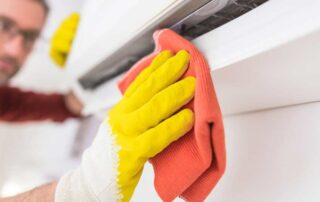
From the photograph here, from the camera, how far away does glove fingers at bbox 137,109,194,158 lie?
38 centimetres

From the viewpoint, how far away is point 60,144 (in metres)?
1.57

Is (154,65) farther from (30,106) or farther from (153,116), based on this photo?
(30,106)

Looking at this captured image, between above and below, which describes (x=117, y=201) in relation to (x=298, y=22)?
below

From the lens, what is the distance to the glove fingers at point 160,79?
40 cm

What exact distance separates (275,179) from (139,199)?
0.32 m

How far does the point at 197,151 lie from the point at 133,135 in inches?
3.7

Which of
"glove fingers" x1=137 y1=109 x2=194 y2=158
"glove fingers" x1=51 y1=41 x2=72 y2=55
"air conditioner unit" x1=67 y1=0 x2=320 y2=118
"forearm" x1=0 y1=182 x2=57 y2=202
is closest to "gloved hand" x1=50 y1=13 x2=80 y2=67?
"glove fingers" x1=51 y1=41 x2=72 y2=55

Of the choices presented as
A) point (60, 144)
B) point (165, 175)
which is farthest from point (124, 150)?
point (60, 144)

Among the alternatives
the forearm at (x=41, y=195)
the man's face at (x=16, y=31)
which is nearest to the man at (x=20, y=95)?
the man's face at (x=16, y=31)

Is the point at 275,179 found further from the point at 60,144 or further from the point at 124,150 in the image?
the point at 60,144

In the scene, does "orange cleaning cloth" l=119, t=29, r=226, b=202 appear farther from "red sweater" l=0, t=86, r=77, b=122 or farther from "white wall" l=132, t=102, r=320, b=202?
"red sweater" l=0, t=86, r=77, b=122

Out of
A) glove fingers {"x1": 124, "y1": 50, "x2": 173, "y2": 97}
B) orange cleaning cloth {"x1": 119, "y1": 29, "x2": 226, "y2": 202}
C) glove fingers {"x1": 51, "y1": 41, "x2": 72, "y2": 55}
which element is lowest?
glove fingers {"x1": 51, "y1": 41, "x2": 72, "y2": 55}

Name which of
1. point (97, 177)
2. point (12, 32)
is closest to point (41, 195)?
point (97, 177)

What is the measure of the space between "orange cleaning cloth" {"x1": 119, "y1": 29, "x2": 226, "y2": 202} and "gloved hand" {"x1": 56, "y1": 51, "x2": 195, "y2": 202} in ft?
0.06
